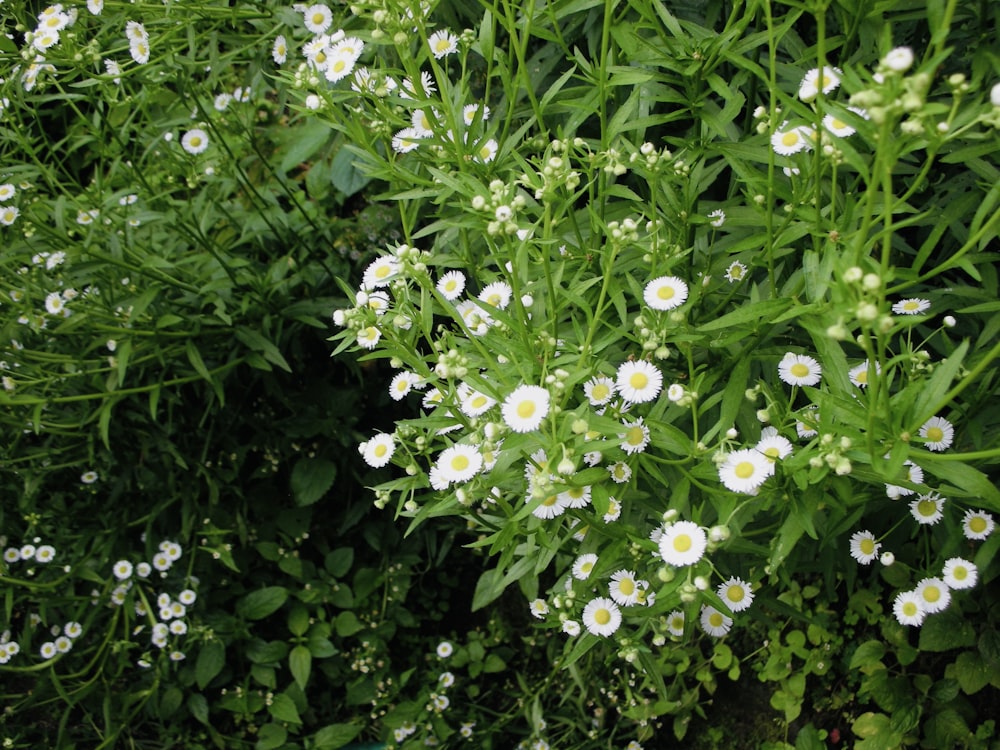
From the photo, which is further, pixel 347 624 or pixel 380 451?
pixel 347 624

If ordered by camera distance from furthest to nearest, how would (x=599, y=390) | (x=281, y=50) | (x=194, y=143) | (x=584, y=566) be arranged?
Result: (x=194, y=143) < (x=281, y=50) < (x=584, y=566) < (x=599, y=390)

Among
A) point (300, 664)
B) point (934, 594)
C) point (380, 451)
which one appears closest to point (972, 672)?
point (934, 594)

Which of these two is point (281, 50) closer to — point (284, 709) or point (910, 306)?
point (910, 306)

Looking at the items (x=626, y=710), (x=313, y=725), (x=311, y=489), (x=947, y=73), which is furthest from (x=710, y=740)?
(x=947, y=73)

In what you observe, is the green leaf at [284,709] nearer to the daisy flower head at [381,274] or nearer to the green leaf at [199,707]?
the green leaf at [199,707]

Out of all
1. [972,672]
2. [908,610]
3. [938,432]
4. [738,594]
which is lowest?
[972,672]

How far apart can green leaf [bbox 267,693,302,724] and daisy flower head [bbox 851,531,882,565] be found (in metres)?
1.78

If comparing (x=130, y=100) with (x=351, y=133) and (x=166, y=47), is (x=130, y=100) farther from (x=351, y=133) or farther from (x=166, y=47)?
(x=351, y=133)

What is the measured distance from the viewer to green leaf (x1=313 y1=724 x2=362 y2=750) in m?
2.81

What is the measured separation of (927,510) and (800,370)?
39cm

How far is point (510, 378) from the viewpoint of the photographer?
1.59 m

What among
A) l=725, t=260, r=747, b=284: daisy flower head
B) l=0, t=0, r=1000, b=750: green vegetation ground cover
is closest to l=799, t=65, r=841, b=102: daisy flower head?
l=0, t=0, r=1000, b=750: green vegetation ground cover

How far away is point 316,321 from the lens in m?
2.62

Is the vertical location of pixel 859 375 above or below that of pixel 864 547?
above
